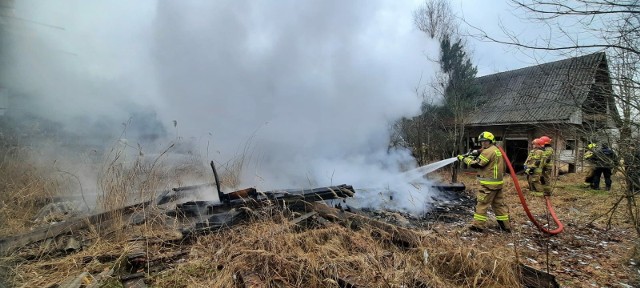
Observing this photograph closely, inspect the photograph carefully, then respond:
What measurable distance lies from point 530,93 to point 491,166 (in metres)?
1.39

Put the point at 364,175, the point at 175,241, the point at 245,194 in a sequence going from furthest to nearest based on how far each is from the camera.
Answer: the point at 364,175
the point at 245,194
the point at 175,241

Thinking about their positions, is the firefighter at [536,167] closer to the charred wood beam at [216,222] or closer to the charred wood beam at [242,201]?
the charred wood beam at [242,201]

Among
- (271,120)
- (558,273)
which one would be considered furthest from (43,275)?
(558,273)

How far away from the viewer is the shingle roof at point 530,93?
157 inches

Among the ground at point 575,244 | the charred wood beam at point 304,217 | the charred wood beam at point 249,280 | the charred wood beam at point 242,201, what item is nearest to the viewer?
the charred wood beam at point 249,280

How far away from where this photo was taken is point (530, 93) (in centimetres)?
522

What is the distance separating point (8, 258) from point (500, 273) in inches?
196

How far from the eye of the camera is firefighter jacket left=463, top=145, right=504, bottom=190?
5.73 metres

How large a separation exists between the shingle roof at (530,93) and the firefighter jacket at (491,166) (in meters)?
0.84

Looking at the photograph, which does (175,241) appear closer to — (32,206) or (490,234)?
(32,206)

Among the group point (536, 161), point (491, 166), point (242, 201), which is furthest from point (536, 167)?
point (242, 201)

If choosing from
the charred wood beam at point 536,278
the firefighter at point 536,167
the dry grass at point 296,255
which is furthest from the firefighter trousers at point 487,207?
the firefighter at point 536,167

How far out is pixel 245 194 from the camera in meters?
5.09

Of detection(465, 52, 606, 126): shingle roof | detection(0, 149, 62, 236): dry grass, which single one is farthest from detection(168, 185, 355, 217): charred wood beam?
detection(465, 52, 606, 126): shingle roof
